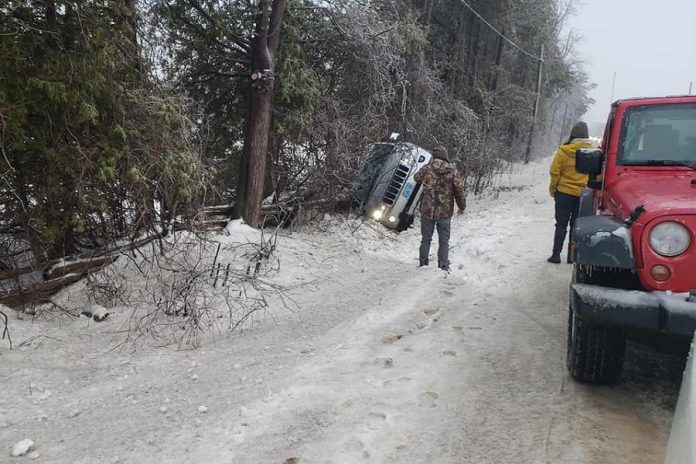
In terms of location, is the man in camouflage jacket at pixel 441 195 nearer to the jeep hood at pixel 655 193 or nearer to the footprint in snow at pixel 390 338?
the footprint in snow at pixel 390 338

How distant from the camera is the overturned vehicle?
12273 millimetres

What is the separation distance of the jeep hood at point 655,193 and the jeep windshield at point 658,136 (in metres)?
0.19

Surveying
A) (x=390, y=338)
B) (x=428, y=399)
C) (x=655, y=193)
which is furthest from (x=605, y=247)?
(x=390, y=338)

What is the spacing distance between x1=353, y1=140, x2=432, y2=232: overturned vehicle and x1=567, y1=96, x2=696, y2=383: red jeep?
8.16 meters

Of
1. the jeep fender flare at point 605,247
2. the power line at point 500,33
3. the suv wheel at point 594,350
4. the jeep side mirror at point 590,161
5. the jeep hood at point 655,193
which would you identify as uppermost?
the power line at point 500,33

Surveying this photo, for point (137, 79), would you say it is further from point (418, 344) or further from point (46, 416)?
point (418, 344)

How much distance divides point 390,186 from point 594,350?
30.2 ft

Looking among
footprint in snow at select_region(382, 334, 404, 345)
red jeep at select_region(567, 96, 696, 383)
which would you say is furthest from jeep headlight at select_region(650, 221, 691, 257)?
footprint in snow at select_region(382, 334, 404, 345)

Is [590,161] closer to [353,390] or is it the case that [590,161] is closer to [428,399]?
[428,399]

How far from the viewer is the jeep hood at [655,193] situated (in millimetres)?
3084

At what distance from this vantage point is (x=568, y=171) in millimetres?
6852

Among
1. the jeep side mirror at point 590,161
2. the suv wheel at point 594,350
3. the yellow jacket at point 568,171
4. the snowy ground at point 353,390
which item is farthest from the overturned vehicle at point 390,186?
the suv wheel at point 594,350

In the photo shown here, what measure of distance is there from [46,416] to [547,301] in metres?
4.95

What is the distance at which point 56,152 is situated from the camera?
5.40 m
